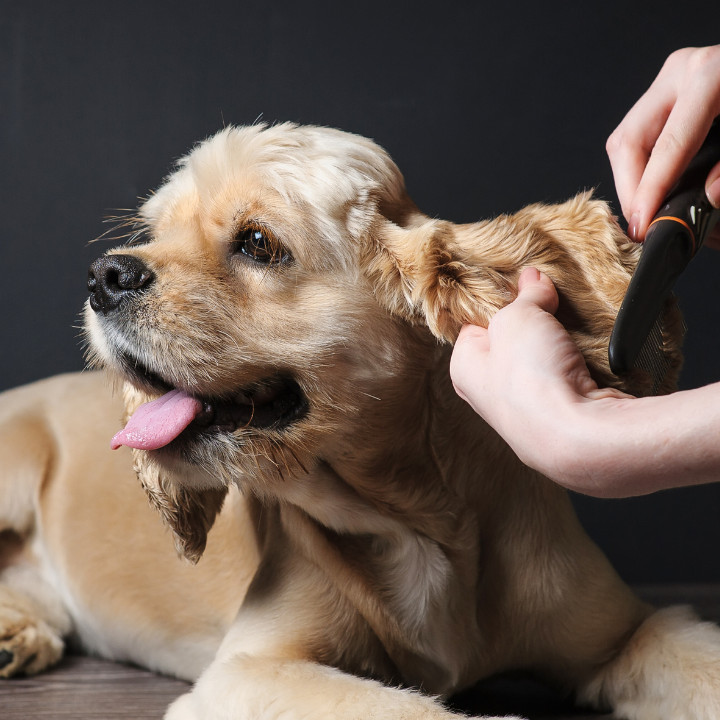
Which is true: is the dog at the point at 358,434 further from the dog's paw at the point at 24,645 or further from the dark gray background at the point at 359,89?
the dark gray background at the point at 359,89

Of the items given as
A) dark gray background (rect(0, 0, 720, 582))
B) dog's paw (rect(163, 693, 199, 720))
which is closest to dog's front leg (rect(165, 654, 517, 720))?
dog's paw (rect(163, 693, 199, 720))

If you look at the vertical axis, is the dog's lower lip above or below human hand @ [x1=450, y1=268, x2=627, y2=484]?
below

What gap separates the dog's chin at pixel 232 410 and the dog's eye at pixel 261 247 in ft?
0.54

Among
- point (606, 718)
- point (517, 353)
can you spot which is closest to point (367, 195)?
→ point (517, 353)

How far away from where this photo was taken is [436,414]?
1.51m

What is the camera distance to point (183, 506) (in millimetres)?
1627

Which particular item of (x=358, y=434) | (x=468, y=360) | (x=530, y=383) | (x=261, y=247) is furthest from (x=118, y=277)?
(x=530, y=383)

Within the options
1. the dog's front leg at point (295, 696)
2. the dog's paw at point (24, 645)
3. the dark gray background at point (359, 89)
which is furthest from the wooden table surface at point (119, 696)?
the dark gray background at point (359, 89)

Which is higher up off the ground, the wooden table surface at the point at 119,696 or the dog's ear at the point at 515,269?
the dog's ear at the point at 515,269

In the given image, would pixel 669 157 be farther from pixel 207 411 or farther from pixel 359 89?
pixel 359 89

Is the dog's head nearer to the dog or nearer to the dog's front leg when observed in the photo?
the dog

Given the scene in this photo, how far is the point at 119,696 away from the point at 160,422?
0.66 meters

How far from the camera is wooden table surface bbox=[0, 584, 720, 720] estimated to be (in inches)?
64.7

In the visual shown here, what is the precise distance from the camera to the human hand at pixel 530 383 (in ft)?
3.32
